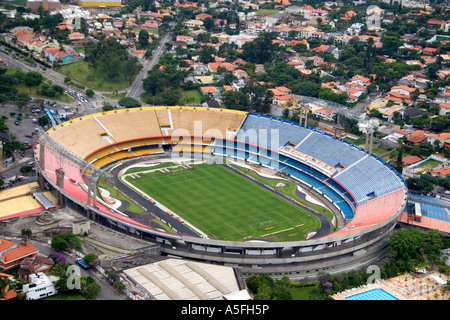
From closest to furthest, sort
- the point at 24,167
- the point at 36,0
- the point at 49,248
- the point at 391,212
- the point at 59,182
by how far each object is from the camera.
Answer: the point at 49,248 < the point at 391,212 < the point at 59,182 < the point at 24,167 < the point at 36,0

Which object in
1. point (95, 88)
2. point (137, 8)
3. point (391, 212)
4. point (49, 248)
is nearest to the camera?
point (49, 248)

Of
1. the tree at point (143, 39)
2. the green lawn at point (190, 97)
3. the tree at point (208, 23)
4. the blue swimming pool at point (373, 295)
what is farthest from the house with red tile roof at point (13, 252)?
the tree at point (208, 23)

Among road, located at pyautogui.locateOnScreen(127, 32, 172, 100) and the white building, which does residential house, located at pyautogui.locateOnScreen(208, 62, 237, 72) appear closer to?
road, located at pyautogui.locateOnScreen(127, 32, 172, 100)

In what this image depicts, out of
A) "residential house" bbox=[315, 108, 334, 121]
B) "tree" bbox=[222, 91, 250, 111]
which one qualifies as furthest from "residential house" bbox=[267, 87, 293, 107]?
"tree" bbox=[222, 91, 250, 111]

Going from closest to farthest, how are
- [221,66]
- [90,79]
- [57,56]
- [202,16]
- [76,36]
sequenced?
1. [90,79]
2. [57,56]
3. [221,66]
4. [76,36]
5. [202,16]

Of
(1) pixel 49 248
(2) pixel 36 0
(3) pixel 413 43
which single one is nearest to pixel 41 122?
(1) pixel 49 248

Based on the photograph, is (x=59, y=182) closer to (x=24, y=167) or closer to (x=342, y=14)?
(x=24, y=167)

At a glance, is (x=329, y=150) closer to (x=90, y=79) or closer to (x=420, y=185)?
(x=420, y=185)

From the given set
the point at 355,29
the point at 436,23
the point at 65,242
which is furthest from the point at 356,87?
the point at 65,242
